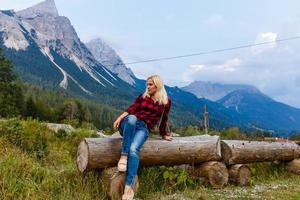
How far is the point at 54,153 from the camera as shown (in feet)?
37.6

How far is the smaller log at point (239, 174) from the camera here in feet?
32.9

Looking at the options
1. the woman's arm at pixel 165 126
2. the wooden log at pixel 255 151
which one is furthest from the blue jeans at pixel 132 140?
the wooden log at pixel 255 151

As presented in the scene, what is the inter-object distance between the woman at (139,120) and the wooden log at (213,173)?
1.87m

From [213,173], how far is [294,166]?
4.03 meters

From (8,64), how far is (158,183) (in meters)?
42.6

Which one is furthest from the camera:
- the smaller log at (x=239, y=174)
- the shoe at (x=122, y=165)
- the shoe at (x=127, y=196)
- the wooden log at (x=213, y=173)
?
the smaller log at (x=239, y=174)

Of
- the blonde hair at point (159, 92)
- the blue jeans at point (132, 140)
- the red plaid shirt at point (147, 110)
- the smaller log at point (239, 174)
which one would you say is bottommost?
the smaller log at point (239, 174)

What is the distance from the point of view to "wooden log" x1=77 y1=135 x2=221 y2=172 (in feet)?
25.2

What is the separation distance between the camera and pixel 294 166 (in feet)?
41.3

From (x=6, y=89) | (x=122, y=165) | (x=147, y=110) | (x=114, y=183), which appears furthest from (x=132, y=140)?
(x=6, y=89)

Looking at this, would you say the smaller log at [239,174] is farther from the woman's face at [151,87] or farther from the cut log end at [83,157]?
the cut log end at [83,157]

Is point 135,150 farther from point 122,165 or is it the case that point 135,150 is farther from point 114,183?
point 114,183

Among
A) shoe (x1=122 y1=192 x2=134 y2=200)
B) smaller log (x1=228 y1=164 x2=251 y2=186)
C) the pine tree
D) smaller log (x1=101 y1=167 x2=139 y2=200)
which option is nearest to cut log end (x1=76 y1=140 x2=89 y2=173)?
smaller log (x1=101 y1=167 x2=139 y2=200)

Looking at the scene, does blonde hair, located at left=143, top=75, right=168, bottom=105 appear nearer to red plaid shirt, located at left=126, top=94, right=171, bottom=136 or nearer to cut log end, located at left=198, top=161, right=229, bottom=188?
red plaid shirt, located at left=126, top=94, right=171, bottom=136
